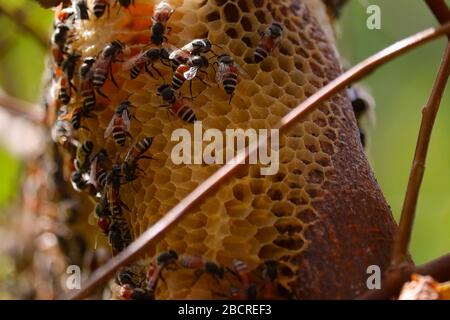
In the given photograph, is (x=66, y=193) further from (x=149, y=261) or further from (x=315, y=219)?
(x=315, y=219)

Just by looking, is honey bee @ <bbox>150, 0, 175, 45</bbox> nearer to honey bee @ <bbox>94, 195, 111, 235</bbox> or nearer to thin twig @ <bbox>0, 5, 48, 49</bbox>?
honey bee @ <bbox>94, 195, 111, 235</bbox>

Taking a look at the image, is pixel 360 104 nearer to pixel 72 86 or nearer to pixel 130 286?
pixel 72 86

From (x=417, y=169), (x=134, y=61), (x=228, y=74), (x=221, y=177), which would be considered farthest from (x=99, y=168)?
(x=417, y=169)

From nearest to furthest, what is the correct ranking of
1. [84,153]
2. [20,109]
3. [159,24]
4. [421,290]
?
[421,290] < [159,24] < [84,153] < [20,109]

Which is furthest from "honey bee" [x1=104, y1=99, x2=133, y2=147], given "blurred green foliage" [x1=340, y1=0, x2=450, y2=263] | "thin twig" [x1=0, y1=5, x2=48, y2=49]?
"blurred green foliage" [x1=340, y1=0, x2=450, y2=263]

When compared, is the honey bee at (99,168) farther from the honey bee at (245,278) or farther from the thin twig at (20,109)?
the thin twig at (20,109)

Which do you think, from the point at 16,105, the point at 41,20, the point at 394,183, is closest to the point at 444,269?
the point at 16,105
